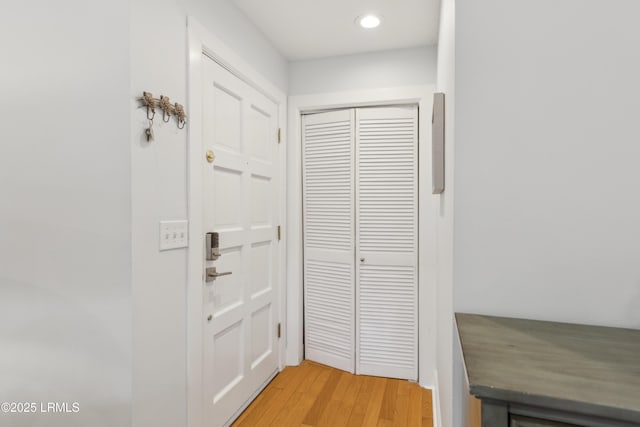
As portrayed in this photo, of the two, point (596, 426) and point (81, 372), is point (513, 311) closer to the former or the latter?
point (596, 426)

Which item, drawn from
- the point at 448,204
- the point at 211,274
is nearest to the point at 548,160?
the point at 448,204

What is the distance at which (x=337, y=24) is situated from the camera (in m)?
2.04

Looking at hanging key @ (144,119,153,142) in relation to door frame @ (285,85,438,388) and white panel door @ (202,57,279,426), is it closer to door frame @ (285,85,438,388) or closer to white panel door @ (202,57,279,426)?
white panel door @ (202,57,279,426)

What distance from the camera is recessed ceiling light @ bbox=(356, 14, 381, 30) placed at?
1967mm

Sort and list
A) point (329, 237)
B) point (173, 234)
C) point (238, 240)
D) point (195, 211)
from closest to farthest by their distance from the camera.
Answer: point (173, 234)
point (195, 211)
point (238, 240)
point (329, 237)

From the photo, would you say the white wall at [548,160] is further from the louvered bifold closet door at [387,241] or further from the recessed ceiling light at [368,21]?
the louvered bifold closet door at [387,241]

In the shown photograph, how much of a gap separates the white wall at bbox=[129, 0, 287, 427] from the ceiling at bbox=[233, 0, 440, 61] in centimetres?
52

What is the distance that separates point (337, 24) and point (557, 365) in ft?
6.75

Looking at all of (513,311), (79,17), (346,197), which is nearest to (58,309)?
(79,17)

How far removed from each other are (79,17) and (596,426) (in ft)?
6.06

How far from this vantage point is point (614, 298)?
2.73 ft

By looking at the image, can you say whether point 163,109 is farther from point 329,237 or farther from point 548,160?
point 329,237

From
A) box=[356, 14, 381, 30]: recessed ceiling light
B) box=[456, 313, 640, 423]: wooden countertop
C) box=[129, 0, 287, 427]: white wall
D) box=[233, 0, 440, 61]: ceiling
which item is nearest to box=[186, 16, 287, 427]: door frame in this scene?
box=[129, 0, 287, 427]: white wall

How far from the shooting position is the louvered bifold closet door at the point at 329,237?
2.45m
